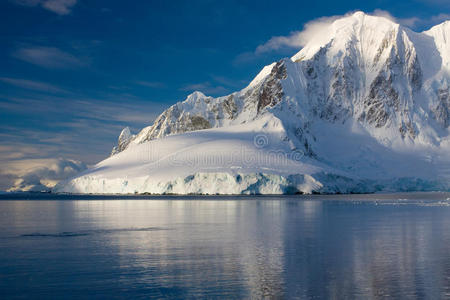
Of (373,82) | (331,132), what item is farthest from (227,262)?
(373,82)

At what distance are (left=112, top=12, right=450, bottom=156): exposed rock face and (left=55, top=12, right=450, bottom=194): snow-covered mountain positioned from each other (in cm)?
28

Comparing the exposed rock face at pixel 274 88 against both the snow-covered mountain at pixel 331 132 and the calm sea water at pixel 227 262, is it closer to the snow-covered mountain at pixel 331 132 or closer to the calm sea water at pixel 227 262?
the snow-covered mountain at pixel 331 132

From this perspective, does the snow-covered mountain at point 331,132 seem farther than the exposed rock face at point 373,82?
No

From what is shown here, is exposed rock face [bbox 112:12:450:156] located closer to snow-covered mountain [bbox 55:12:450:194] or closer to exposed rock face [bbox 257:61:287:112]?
exposed rock face [bbox 257:61:287:112]

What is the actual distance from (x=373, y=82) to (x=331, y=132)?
20.2 meters

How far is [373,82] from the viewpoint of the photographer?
486 feet

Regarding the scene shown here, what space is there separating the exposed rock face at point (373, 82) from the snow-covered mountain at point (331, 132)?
284 millimetres

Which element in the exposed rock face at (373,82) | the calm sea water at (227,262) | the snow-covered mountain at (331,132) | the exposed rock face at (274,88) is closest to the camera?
the calm sea water at (227,262)

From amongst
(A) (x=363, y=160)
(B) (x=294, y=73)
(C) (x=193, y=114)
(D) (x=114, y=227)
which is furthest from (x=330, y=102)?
(D) (x=114, y=227)

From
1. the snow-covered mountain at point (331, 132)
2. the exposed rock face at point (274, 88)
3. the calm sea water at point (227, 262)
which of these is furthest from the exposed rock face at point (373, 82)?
the calm sea water at point (227, 262)

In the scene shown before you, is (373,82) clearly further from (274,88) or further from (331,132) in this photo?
(274,88)

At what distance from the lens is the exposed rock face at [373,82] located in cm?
14238

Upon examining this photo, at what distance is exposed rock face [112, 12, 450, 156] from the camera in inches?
5605

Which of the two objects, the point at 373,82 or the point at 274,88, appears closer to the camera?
the point at 274,88
